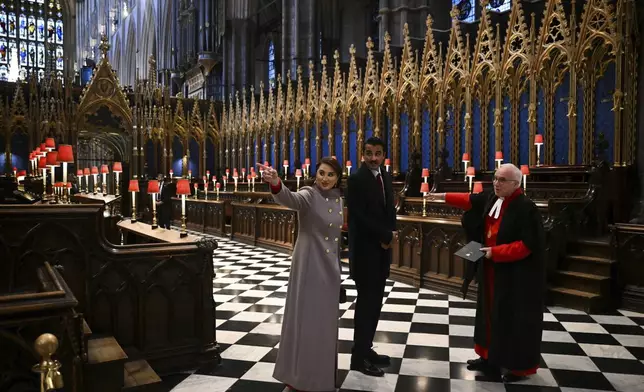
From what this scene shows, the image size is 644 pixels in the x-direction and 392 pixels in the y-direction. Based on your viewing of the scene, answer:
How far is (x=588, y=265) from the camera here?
598 cm

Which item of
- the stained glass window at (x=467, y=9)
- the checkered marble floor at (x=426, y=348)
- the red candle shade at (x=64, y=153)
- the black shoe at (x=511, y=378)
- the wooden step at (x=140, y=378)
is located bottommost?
the checkered marble floor at (x=426, y=348)

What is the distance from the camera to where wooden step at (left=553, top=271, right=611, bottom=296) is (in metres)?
5.59

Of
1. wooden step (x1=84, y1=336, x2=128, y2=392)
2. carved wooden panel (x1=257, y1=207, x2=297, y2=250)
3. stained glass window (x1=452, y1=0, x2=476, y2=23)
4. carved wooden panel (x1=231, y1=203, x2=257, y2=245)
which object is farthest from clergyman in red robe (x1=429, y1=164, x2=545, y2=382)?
stained glass window (x1=452, y1=0, x2=476, y2=23)

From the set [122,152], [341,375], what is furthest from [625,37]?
[122,152]

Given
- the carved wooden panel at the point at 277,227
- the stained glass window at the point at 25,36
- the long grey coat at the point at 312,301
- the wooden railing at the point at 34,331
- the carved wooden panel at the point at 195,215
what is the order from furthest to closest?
the stained glass window at the point at 25,36 → the carved wooden panel at the point at 195,215 → the carved wooden panel at the point at 277,227 → the long grey coat at the point at 312,301 → the wooden railing at the point at 34,331

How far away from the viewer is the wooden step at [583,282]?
5590 mm

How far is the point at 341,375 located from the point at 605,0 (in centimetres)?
790

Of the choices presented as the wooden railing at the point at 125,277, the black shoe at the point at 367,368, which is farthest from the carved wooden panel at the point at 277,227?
the black shoe at the point at 367,368

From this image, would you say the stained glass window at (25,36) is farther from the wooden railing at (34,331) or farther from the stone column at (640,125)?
the wooden railing at (34,331)

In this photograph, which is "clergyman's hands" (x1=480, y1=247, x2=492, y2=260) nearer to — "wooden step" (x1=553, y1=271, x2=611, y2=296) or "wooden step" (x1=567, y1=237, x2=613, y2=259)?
"wooden step" (x1=553, y1=271, x2=611, y2=296)

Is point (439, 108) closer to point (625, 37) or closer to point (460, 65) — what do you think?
point (460, 65)

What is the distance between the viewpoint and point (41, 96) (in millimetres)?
18906

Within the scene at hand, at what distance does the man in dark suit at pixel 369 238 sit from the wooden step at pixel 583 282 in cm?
320

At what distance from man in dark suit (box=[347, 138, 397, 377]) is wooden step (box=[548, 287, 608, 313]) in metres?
2.97
